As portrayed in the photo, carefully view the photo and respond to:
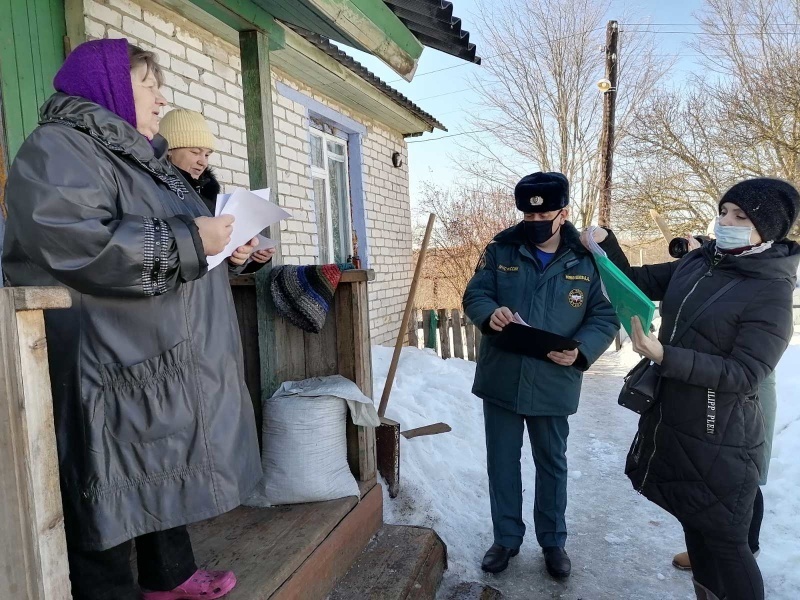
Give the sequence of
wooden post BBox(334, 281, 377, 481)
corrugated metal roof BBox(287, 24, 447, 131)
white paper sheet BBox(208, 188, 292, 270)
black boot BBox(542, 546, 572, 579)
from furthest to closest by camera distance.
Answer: corrugated metal roof BBox(287, 24, 447, 131), black boot BBox(542, 546, 572, 579), wooden post BBox(334, 281, 377, 481), white paper sheet BBox(208, 188, 292, 270)

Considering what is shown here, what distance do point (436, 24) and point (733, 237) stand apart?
6.91 ft

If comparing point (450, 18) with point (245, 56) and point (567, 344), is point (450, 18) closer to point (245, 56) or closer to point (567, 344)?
point (245, 56)

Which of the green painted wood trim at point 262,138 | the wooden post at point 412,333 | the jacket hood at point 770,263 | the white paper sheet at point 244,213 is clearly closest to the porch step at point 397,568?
the green painted wood trim at point 262,138

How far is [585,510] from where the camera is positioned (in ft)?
12.1

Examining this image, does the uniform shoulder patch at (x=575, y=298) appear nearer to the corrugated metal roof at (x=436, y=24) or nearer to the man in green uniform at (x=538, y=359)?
the man in green uniform at (x=538, y=359)

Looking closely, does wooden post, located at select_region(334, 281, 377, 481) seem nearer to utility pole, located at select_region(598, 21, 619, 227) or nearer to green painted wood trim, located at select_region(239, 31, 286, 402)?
green painted wood trim, located at select_region(239, 31, 286, 402)

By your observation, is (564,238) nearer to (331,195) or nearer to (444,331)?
(331,195)

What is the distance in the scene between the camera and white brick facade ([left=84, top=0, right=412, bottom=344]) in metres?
3.68

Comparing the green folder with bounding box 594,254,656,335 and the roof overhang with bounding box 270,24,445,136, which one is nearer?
the green folder with bounding box 594,254,656,335

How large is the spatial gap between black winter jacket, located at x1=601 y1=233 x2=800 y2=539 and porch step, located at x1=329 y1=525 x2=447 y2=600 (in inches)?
40.4

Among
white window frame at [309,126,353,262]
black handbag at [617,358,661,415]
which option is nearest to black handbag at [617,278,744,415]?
black handbag at [617,358,661,415]

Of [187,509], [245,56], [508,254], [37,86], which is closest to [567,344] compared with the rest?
[508,254]

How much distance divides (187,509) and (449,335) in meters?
7.93

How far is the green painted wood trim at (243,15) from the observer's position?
2.51 m
